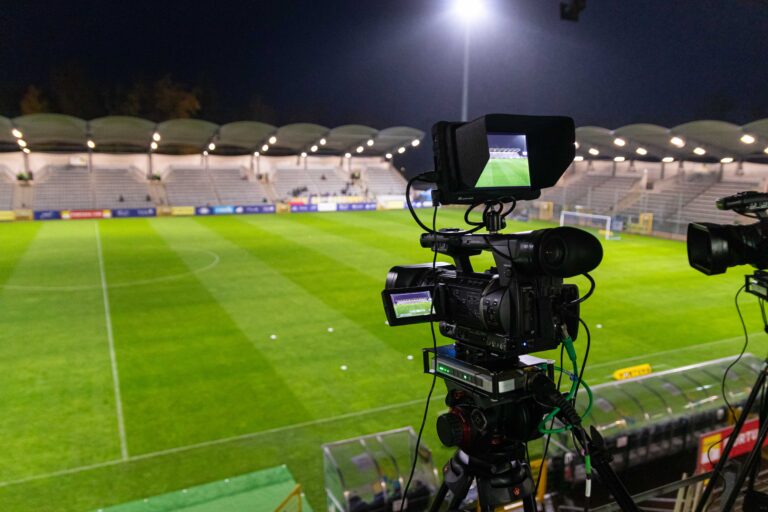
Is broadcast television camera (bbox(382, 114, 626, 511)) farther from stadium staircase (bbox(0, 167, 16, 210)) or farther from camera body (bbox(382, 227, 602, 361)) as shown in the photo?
stadium staircase (bbox(0, 167, 16, 210))

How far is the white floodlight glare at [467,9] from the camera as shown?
38.3 meters

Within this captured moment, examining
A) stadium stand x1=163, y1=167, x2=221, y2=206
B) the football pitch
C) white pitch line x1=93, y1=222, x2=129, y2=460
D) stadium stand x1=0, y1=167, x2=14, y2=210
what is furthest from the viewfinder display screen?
stadium stand x1=0, y1=167, x2=14, y2=210

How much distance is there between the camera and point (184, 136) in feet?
143

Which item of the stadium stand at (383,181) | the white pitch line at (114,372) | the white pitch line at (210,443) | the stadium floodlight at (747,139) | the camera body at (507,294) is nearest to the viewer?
the camera body at (507,294)

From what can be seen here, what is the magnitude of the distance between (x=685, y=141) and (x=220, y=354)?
3005 centimetres

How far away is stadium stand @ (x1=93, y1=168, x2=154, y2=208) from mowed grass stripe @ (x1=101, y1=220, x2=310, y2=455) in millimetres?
28674

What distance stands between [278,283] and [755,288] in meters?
14.7

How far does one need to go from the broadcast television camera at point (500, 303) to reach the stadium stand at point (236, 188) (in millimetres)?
45181

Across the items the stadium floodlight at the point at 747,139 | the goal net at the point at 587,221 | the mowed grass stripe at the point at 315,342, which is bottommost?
the mowed grass stripe at the point at 315,342

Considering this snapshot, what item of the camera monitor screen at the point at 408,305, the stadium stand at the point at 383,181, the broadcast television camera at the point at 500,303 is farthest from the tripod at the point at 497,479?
the stadium stand at the point at 383,181

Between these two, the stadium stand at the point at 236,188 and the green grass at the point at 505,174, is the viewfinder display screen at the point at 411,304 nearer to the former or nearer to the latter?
the green grass at the point at 505,174

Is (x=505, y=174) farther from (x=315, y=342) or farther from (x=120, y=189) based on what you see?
(x=120, y=189)

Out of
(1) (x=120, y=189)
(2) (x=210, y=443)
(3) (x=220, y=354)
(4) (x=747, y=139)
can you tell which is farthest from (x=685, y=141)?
(1) (x=120, y=189)

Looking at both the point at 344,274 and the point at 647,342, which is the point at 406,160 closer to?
the point at 344,274
